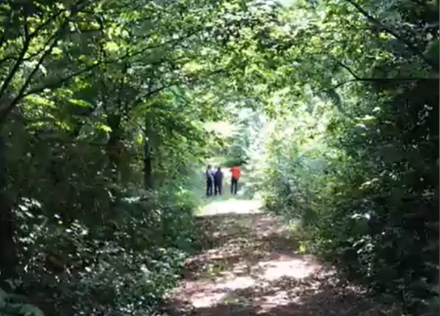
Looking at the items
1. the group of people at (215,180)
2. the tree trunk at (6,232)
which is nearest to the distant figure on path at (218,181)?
the group of people at (215,180)

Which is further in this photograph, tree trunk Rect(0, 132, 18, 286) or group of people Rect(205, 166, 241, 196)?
group of people Rect(205, 166, 241, 196)

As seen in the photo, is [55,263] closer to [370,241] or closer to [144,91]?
[370,241]

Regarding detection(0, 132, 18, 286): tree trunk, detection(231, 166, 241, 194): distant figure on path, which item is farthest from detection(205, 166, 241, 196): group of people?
detection(0, 132, 18, 286): tree trunk

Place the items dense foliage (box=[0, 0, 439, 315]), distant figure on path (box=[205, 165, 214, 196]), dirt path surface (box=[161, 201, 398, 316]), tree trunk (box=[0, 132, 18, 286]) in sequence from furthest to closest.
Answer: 1. distant figure on path (box=[205, 165, 214, 196])
2. dirt path surface (box=[161, 201, 398, 316])
3. tree trunk (box=[0, 132, 18, 286])
4. dense foliage (box=[0, 0, 439, 315])

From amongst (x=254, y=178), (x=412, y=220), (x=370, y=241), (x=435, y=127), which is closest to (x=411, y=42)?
(x=435, y=127)

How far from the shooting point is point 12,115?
6414 millimetres

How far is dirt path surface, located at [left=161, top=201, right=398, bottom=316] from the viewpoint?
7289mm

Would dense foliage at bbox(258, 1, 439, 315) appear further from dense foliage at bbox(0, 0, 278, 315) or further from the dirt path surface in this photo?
dense foliage at bbox(0, 0, 278, 315)

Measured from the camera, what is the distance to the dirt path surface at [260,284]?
7.29 meters

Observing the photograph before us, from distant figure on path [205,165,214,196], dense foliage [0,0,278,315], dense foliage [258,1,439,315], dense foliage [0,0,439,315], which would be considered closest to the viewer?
dense foliage [258,1,439,315]

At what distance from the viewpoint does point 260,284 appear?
29.4ft

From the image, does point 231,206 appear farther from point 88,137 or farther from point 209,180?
point 88,137

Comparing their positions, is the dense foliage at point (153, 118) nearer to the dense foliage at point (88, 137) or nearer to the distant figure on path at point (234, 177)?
the dense foliage at point (88, 137)

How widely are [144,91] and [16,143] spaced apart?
4902 mm
